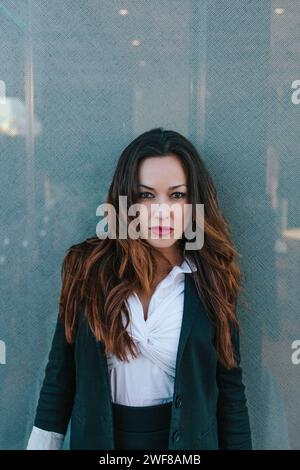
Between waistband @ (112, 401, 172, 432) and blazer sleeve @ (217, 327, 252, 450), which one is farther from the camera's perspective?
blazer sleeve @ (217, 327, 252, 450)

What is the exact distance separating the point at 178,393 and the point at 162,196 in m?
0.60

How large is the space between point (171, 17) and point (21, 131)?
705 millimetres

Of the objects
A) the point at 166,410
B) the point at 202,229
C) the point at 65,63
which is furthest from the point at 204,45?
the point at 166,410

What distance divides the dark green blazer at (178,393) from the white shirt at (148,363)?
4 centimetres

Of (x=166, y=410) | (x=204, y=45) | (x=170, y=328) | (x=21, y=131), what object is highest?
(x=204, y=45)

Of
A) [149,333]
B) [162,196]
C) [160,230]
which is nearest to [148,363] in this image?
[149,333]

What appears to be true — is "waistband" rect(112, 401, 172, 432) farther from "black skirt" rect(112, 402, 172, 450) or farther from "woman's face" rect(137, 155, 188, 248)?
"woman's face" rect(137, 155, 188, 248)

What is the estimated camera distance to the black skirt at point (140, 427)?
150 centimetres

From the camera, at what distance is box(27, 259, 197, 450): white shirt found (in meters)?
1.52

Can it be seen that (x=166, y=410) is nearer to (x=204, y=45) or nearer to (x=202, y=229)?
(x=202, y=229)

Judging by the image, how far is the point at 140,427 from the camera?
Result: 1498 millimetres

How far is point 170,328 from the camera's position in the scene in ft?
5.03

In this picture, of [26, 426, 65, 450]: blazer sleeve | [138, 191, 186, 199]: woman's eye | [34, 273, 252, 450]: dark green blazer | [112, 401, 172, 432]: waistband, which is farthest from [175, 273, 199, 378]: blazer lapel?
[26, 426, 65, 450]: blazer sleeve

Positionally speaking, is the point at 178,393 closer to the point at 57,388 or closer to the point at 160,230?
the point at 57,388
